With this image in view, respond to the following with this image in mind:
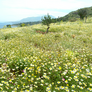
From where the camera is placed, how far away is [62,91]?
274 cm

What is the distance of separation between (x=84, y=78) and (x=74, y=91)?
0.97 meters

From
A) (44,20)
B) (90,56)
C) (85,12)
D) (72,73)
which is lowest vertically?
(90,56)

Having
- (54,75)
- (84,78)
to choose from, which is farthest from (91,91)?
(54,75)

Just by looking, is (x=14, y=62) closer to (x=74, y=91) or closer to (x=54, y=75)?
(x=54, y=75)

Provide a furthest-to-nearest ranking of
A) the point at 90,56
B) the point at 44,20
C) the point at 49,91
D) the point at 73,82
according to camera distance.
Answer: the point at 44,20, the point at 90,56, the point at 73,82, the point at 49,91

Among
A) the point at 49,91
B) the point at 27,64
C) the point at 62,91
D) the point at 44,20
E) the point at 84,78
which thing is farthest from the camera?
the point at 44,20

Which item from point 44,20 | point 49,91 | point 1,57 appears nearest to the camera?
point 49,91

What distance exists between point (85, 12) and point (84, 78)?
152ft

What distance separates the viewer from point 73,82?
122 inches

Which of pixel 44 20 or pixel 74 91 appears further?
pixel 44 20

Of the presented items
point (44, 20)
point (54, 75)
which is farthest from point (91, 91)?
point (44, 20)

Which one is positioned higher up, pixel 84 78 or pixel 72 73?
pixel 72 73

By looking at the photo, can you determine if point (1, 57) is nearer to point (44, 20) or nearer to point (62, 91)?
point (62, 91)

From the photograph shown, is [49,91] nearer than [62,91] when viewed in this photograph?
Yes
